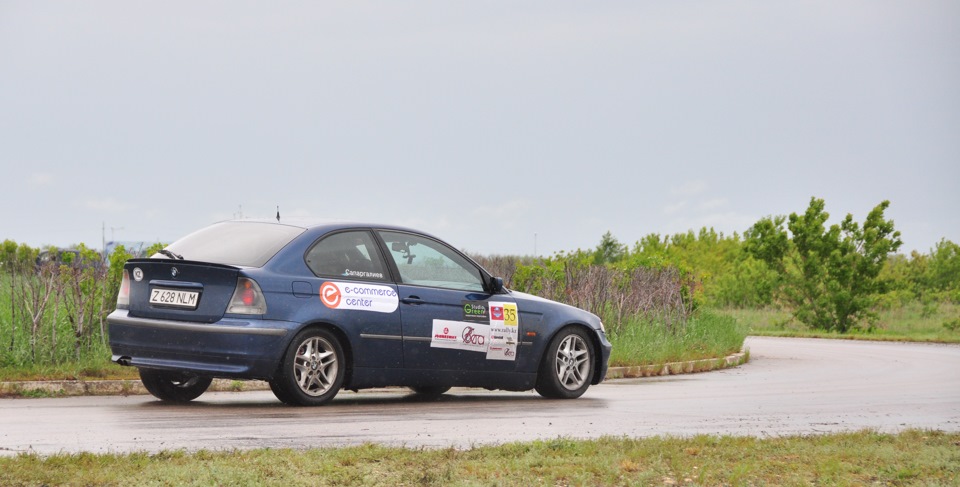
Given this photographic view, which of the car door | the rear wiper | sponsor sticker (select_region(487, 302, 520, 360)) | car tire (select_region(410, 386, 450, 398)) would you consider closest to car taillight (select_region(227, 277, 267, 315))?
the rear wiper

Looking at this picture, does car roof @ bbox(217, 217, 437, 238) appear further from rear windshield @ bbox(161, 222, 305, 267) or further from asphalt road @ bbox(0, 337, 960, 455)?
asphalt road @ bbox(0, 337, 960, 455)

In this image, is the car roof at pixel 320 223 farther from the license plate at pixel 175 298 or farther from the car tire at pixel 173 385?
the car tire at pixel 173 385

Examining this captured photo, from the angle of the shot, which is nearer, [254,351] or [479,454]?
[479,454]

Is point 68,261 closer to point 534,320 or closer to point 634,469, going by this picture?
point 534,320

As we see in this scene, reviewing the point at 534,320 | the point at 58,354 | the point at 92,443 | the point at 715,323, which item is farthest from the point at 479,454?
the point at 715,323

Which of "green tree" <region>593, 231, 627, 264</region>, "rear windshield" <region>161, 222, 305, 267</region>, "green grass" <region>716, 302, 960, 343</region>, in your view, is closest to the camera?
"rear windshield" <region>161, 222, 305, 267</region>

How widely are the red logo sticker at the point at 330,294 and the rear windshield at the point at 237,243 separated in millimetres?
530

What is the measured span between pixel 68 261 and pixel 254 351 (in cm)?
594

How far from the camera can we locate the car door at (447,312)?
1173cm

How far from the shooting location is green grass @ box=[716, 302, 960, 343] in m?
34.4

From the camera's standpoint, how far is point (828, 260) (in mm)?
38562

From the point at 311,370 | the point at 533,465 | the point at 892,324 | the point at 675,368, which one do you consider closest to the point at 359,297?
the point at 311,370

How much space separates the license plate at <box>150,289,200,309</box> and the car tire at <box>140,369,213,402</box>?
1.05 meters

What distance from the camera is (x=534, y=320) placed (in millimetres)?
12672
